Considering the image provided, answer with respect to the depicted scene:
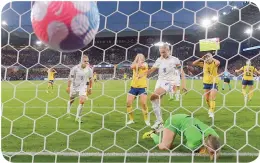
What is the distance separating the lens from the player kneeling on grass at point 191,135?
2561mm

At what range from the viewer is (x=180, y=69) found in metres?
3.73

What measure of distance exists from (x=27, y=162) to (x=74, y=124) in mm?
1653

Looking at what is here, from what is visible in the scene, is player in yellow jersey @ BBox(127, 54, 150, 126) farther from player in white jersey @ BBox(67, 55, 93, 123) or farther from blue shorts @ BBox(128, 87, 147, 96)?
player in white jersey @ BBox(67, 55, 93, 123)

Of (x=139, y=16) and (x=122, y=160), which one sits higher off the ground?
(x=139, y=16)

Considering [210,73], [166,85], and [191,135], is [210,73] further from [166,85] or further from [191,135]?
[191,135]

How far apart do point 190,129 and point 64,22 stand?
125cm

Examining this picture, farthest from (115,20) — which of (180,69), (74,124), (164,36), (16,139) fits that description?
(164,36)

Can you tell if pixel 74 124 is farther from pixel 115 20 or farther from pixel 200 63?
pixel 200 63

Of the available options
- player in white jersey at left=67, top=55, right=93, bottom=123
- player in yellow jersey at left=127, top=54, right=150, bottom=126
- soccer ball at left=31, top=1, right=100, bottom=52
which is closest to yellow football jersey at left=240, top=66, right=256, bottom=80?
player in yellow jersey at left=127, top=54, right=150, bottom=126

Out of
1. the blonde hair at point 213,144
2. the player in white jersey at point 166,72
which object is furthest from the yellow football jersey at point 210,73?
the blonde hair at point 213,144

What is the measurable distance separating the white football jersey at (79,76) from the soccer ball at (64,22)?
2.09 meters

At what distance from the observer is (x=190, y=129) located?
9.14 feet

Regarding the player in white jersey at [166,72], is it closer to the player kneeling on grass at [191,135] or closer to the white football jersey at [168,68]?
the white football jersey at [168,68]

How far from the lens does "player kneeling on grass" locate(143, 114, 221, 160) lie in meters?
2.56
